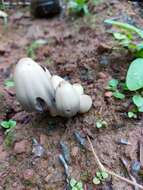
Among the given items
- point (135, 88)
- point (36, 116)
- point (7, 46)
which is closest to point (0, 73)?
point (7, 46)

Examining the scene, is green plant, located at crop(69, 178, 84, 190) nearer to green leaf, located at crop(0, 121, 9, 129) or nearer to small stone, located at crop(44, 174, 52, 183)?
small stone, located at crop(44, 174, 52, 183)

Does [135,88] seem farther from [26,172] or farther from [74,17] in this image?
[74,17]

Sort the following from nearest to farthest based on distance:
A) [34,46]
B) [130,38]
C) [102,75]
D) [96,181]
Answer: [96,181] → [102,75] → [130,38] → [34,46]

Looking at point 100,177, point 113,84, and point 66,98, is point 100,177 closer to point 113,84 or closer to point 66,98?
point 66,98

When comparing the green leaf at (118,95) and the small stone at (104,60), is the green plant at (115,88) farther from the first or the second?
the small stone at (104,60)

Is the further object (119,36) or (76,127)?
(119,36)

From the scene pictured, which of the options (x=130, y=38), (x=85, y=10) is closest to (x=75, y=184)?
(x=130, y=38)
